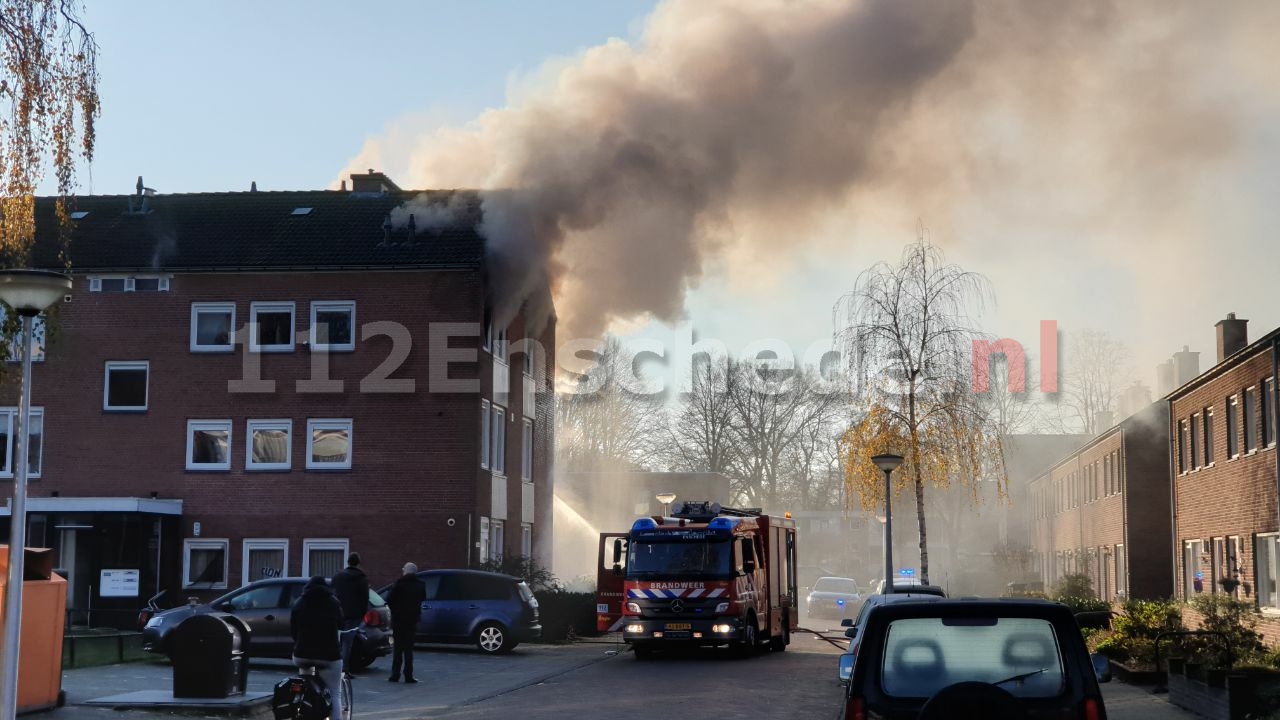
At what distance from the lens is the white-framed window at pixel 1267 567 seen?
2622 cm

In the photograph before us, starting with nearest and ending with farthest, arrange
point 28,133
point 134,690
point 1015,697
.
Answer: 1. point 1015,697
2. point 28,133
3. point 134,690

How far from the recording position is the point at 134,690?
17625 millimetres

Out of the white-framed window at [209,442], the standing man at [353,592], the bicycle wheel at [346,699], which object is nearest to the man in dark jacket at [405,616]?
the standing man at [353,592]

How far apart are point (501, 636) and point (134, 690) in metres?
10.2

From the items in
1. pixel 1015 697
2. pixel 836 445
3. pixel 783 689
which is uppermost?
pixel 836 445

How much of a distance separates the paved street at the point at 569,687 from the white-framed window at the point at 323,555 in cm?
931

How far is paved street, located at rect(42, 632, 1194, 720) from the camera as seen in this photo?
16.6 meters

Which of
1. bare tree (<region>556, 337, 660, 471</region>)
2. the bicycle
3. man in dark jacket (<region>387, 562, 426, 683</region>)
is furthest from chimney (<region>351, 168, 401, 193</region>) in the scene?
the bicycle

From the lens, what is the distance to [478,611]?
89.3 feet

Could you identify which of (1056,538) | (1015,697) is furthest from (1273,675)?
(1056,538)

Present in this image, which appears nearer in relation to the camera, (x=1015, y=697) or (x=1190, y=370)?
(x=1015, y=697)

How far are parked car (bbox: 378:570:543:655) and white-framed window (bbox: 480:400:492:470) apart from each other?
28.8 ft

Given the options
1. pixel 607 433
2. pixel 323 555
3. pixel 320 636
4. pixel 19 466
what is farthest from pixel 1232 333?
pixel 607 433

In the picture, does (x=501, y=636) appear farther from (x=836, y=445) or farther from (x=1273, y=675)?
(x=1273, y=675)
